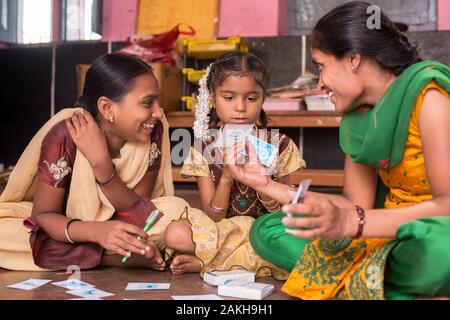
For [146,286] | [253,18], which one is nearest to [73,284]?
[146,286]

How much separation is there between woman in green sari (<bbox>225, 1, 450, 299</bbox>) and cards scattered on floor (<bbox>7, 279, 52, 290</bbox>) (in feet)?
2.56

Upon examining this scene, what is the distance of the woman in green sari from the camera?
1440 mm

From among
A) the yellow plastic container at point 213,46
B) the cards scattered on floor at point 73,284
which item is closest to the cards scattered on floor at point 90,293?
the cards scattered on floor at point 73,284

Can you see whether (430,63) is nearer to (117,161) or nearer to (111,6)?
(117,161)

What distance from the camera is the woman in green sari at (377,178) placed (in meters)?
1.44

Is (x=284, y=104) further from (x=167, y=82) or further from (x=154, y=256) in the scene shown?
(x=154, y=256)

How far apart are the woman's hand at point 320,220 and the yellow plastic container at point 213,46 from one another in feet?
11.3

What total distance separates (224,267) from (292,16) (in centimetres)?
334

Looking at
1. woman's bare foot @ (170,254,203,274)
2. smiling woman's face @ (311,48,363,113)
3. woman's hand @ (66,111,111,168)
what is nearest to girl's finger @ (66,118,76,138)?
woman's hand @ (66,111,111,168)

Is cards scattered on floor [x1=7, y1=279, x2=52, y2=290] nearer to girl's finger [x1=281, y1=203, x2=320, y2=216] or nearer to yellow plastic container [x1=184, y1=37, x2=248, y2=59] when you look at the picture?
girl's finger [x1=281, y1=203, x2=320, y2=216]

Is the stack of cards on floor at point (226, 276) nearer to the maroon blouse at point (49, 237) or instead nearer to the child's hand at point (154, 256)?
the child's hand at point (154, 256)

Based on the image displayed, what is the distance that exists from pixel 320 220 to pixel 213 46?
3592 mm

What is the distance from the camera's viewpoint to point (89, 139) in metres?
2.18
